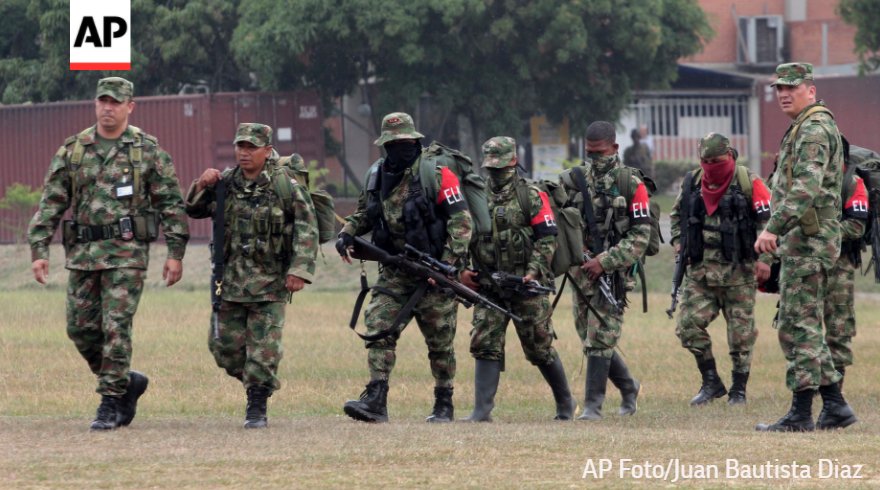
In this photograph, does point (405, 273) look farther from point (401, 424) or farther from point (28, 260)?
point (28, 260)

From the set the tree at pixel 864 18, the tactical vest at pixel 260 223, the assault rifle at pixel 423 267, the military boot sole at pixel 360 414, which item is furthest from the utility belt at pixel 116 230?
the tree at pixel 864 18

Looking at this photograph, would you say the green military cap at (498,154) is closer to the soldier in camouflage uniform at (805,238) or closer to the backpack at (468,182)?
the backpack at (468,182)

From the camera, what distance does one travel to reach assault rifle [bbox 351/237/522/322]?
10.1 meters

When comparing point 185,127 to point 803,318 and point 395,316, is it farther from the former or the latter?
point 803,318

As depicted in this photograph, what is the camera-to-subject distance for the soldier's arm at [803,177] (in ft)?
29.5

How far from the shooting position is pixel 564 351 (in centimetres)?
1678

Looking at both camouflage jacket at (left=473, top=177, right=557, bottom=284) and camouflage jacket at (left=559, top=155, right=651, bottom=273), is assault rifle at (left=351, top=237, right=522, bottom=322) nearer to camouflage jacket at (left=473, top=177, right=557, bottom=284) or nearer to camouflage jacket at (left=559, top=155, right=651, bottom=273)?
camouflage jacket at (left=473, top=177, right=557, bottom=284)

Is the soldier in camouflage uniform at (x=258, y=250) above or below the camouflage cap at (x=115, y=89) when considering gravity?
below

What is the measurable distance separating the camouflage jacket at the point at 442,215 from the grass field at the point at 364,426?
3.59 feet

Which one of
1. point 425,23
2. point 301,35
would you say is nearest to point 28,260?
point 301,35

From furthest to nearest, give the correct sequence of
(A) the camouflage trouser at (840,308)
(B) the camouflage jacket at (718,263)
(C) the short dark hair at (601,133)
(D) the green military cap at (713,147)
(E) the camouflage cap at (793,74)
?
(B) the camouflage jacket at (718,263) < (D) the green military cap at (713,147) < (C) the short dark hair at (601,133) < (A) the camouflage trouser at (840,308) < (E) the camouflage cap at (793,74)

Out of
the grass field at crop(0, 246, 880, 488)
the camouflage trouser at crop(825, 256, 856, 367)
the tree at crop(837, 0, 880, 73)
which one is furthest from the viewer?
the tree at crop(837, 0, 880, 73)

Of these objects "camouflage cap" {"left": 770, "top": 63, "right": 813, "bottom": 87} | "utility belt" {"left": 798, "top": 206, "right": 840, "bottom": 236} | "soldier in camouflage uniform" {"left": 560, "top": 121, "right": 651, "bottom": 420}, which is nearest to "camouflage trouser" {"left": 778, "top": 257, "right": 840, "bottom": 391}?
"utility belt" {"left": 798, "top": 206, "right": 840, "bottom": 236}

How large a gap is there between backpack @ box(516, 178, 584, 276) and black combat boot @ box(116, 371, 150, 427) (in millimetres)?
2683
